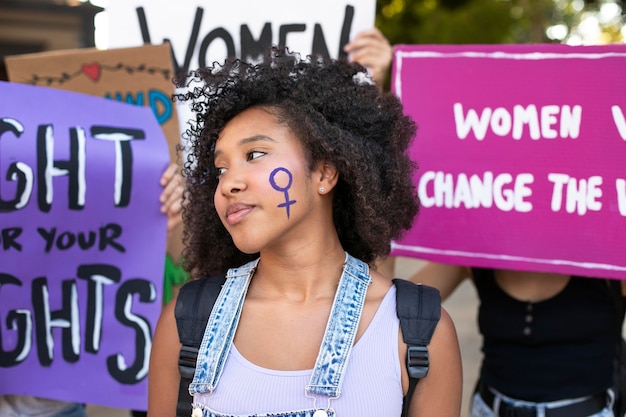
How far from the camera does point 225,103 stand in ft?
6.15

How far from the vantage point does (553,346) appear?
239 centimetres

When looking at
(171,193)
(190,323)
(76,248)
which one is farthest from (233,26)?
(190,323)

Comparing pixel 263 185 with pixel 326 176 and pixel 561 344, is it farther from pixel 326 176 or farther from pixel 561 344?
pixel 561 344

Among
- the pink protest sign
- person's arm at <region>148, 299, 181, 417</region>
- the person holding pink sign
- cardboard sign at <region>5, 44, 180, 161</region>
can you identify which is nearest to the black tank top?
the person holding pink sign

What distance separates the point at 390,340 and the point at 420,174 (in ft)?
2.78

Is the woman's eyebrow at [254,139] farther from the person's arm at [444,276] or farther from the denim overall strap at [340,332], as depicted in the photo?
the person's arm at [444,276]

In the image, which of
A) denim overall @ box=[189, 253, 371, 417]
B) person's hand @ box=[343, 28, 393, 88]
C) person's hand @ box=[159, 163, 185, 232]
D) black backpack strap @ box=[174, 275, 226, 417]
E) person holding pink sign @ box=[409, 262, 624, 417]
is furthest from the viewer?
person's hand @ box=[343, 28, 393, 88]

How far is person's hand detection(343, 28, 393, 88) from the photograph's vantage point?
8.61 feet

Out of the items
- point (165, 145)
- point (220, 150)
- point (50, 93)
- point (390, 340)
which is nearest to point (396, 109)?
point (220, 150)

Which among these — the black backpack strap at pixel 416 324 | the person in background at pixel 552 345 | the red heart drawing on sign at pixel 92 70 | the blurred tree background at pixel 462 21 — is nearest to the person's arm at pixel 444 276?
the person in background at pixel 552 345

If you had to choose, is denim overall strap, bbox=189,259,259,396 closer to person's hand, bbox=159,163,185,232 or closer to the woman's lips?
the woman's lips

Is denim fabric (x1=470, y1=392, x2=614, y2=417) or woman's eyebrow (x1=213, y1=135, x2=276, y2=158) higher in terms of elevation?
woman's eyebrow (x1=213, y1=135, x2=276, y2=158)

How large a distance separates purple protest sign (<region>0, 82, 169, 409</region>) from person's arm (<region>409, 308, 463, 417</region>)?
38.3 inches

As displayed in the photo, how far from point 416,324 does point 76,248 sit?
112cm
